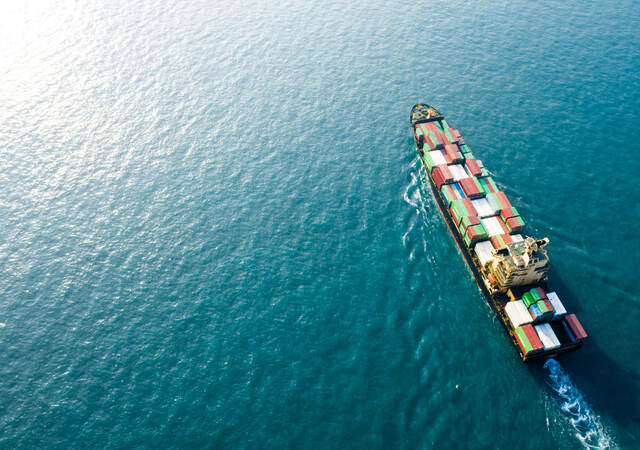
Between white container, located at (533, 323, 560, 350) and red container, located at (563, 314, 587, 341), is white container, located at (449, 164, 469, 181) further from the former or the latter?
white container, located at (533, 323, 560, 350)

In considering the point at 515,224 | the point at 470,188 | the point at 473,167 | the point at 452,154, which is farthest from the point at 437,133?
the point at 515,224

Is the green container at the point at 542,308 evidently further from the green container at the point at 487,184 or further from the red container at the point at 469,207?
the green container at the point at 487,184

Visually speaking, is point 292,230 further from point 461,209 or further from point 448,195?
point 461,209

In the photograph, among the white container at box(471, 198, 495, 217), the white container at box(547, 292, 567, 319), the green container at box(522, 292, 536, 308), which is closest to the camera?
the white container at box(547, 292, 567, 319)

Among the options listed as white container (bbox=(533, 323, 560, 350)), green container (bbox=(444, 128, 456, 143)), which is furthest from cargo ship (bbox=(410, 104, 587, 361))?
green container (bbox=(444, 128, 456, 143))

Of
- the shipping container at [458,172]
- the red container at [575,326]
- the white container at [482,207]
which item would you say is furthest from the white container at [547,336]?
the shipping container at [458,172]
